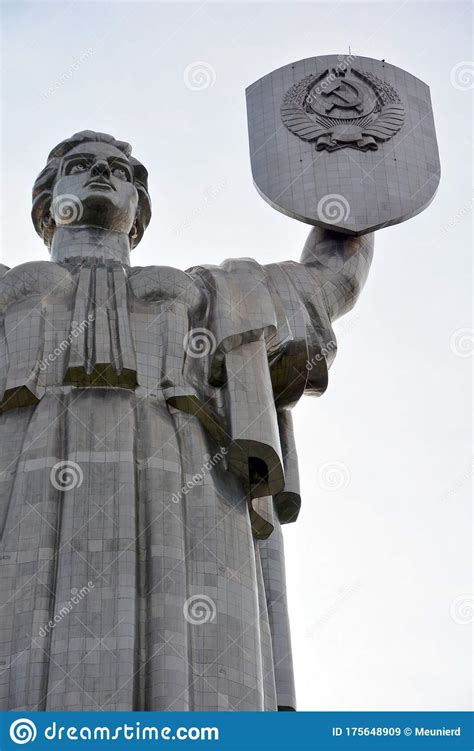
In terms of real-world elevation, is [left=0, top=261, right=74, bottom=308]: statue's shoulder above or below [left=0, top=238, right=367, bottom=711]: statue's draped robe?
above

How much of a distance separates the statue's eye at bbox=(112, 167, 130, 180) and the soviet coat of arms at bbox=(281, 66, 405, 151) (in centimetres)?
202

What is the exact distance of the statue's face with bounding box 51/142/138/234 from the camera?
14688 millimetres

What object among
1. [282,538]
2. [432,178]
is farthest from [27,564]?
[432,178]

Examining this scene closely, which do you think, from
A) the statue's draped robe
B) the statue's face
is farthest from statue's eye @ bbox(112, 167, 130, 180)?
the statue's draped robe

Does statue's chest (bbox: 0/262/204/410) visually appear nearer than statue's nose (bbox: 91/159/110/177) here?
Yes

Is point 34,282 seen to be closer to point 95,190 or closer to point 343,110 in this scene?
point 95,190

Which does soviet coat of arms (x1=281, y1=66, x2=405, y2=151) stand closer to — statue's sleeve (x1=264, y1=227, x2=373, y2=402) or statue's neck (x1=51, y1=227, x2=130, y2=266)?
statue's sleeve (x1=264, y1=227, x2=373, y2=402)

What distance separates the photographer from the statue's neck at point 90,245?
47.9ft

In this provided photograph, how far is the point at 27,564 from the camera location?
11.6 metres

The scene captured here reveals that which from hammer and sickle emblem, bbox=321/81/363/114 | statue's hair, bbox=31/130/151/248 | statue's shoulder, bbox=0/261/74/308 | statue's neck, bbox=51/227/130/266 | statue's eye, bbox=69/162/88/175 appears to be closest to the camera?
statue's shoulder, bbox=0/261/74/308

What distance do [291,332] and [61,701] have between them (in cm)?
492

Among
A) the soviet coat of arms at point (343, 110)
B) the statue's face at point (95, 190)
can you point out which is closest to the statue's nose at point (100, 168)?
the statue's face at point (95, 190)

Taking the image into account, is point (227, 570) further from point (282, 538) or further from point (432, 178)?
point (432, 178)

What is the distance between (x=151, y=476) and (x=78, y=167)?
4.40 meters
